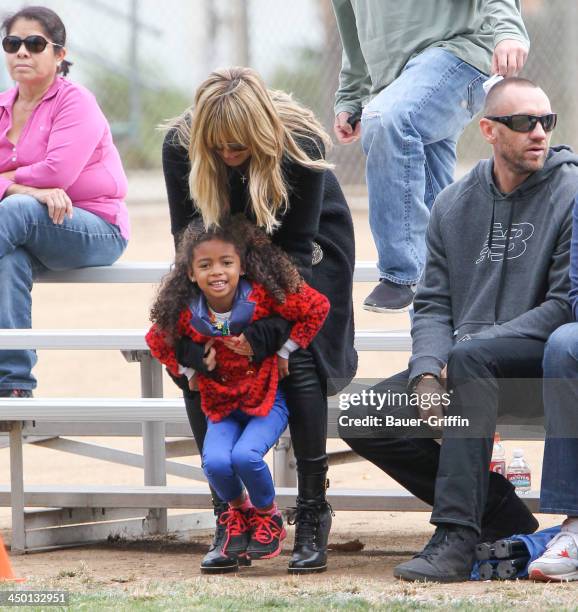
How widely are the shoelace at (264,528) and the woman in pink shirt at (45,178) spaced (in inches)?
48.7

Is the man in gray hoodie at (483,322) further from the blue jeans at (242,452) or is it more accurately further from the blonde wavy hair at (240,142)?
the blonde wavy hair at (240,142)

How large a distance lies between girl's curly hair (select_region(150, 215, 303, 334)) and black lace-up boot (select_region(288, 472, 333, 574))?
565mm

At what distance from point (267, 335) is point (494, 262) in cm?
74

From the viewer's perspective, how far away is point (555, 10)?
47.7 feet

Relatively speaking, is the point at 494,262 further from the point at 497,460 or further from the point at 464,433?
the point at 497,460

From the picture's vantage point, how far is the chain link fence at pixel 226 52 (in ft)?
47.2

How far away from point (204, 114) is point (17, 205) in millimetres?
1238

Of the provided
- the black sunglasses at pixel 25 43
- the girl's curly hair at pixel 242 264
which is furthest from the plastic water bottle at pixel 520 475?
the black sunglasses at pixel 25 43

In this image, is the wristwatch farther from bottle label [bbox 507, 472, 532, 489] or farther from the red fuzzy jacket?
bottle label [bbox 507, 472, 532, 489]

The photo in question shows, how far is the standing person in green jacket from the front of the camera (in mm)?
4742

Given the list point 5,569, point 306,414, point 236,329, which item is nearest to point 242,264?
point 236,329

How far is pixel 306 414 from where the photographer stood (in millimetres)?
4203

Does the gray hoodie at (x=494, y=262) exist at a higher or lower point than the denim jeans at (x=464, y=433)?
higher

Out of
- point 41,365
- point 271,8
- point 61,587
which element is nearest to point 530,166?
point 61,587
